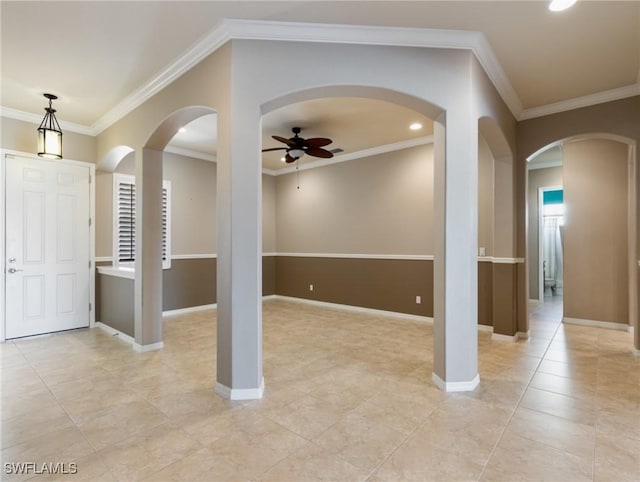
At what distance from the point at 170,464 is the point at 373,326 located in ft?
11.8

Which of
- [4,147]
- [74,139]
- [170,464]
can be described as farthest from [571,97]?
[4,147]

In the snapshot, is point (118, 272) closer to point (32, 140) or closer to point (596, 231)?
point (32, 140)

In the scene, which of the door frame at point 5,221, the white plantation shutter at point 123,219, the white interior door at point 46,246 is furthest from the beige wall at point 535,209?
the white interior door at point 46,246

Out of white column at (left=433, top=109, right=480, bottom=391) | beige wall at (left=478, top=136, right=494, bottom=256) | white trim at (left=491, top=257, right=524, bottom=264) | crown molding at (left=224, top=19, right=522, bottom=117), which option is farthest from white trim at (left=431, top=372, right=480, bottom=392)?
crown molding at (left=224, top=19, right=522, bottom=117)

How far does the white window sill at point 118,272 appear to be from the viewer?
4168 mm

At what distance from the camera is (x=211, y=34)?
269cm

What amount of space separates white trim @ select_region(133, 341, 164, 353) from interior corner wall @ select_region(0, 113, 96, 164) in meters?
2.93

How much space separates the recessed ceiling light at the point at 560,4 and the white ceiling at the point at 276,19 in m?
0.10

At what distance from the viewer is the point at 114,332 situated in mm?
4516

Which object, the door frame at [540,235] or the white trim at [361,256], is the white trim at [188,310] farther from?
the door frame at [540,235]

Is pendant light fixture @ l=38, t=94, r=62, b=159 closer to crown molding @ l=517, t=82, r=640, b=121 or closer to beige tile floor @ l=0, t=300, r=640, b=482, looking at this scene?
beige tile floor @ l=0, t=300, r=640, b=482

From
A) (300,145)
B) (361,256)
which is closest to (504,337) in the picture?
(361,256)

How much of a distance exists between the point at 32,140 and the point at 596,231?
8333 millimetres

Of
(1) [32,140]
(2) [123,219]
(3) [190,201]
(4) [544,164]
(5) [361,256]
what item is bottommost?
(5) [361,256]
